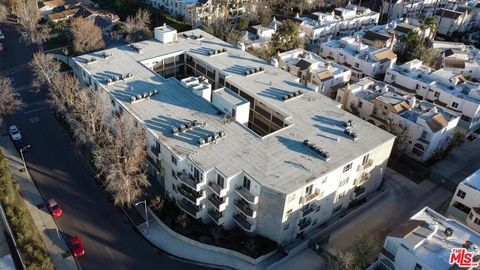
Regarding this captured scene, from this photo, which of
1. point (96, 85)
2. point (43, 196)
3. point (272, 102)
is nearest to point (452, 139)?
point (272, 102)

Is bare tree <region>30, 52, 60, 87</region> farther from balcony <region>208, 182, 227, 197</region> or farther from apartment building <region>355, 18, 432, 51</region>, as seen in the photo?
apartment building <region>355, 18, 432, 51</region>

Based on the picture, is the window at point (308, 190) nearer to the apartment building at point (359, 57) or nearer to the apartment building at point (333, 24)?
the apartment building at point (359, 57)

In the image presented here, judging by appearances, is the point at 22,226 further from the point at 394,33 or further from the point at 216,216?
the point at 394,33

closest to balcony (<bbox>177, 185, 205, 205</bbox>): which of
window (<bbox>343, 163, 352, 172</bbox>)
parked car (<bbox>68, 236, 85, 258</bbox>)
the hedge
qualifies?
parked car (<bbox>68, 236, 85, 258</bbox>)

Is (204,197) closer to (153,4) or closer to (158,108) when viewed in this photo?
(158,108)

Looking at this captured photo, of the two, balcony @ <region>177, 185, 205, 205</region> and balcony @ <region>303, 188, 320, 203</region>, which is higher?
balcony @ <region>303, 188, 320, 203</region>

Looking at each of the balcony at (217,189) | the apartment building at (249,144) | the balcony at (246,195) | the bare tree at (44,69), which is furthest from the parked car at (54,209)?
the bare tree at (44,69)
